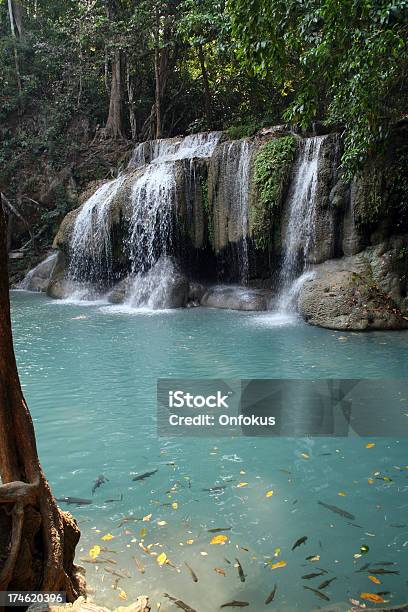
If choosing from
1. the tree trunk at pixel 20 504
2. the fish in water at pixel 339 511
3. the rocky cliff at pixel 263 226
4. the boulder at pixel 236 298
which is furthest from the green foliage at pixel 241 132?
the tree trunk at pixel 20 504

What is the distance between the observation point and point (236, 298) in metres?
12.0

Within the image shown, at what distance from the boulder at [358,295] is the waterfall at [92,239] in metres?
6.44

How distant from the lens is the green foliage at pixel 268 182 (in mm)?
11766

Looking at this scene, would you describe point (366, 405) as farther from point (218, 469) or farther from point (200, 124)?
point (200, 124)

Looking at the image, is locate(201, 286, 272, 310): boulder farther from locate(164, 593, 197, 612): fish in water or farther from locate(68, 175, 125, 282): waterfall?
locate(164, 593, 197, 612): fish in water

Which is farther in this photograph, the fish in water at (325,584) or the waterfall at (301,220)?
the waterfall at (301,220)

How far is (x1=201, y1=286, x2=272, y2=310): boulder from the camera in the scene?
38.1 feet

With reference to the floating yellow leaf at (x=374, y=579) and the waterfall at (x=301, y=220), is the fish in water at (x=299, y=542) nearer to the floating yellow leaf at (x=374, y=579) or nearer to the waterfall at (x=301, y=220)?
the floating yellow leaf at (x=374, y=579)

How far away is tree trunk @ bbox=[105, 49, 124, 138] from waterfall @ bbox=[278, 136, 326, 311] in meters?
9.85

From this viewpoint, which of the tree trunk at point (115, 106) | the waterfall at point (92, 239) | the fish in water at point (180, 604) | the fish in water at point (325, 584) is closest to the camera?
the fish in water at point (180, 604)

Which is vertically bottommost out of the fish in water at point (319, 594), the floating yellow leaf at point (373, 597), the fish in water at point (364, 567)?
the fish in water at point (319, 594)

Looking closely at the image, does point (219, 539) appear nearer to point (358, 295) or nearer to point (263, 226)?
point (358, 295)

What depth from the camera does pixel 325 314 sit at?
944cm

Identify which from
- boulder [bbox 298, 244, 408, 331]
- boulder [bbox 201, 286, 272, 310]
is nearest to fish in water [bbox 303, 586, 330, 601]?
boulder [bbox 298, 244, 408, 331]
